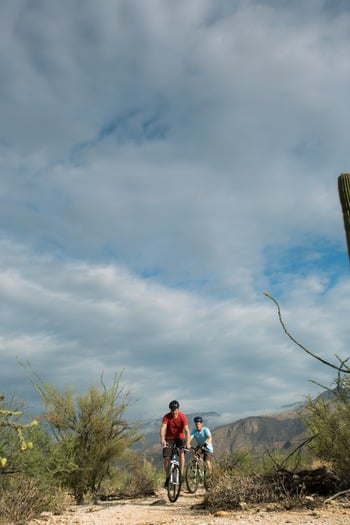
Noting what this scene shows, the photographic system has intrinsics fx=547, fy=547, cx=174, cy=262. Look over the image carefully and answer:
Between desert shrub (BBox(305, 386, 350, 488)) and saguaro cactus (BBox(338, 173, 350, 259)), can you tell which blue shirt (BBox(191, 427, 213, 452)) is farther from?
saguaro cactus (BBox(338, 173, 350, 259))

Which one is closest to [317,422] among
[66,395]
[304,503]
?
[304,503]

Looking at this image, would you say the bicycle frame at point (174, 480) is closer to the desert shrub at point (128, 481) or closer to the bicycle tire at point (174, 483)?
the bicycle tire at point (174, 483)

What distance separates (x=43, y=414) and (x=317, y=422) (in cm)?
767

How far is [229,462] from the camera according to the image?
18.1 metres

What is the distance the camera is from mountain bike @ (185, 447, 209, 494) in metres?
15.9

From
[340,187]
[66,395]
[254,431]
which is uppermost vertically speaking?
[254,431]

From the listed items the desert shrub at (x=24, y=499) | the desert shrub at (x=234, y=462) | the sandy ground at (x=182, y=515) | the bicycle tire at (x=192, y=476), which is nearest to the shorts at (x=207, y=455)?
the bicycle tire at (x=192, y=476)

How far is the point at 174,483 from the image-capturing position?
1323 centimetres

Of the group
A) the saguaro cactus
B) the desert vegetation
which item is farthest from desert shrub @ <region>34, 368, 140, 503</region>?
the saguaro cactus

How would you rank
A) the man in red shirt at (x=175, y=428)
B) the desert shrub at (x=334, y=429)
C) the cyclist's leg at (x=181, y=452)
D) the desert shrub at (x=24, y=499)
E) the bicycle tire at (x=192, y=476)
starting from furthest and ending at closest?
the bicycle tire at (x=192, y=476) < the man in red shirt at (x=175, y=428) < the cyclist's leg at (x=181, y=452) < the desert shrub at (x=334, y=429) < the desert shrub at (x=24, y=499)

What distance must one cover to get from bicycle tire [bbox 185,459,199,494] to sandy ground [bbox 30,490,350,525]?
1.75 m

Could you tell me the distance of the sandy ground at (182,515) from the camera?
9.16m

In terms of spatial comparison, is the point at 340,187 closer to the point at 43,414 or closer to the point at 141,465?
the point at 43,414

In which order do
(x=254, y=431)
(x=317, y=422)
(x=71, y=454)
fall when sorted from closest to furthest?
1. (x=317, y=422)
2. (x=71, y=454)
3. (x=254, y=431)
